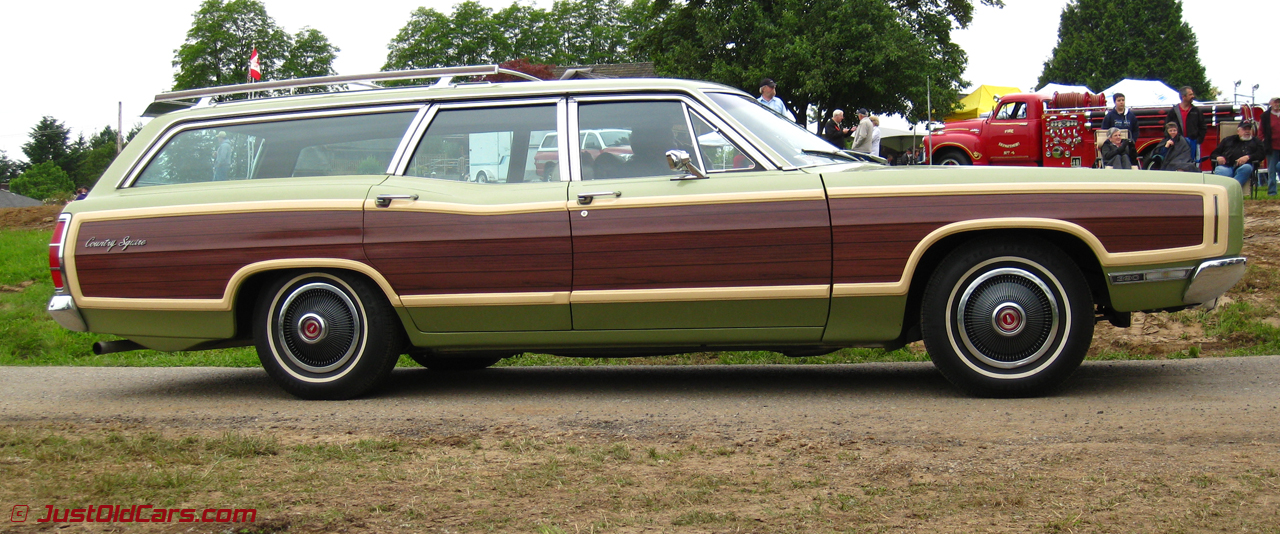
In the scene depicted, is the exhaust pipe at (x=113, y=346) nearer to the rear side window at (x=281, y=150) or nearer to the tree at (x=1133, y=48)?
the rear side window at (x=281, y=150)

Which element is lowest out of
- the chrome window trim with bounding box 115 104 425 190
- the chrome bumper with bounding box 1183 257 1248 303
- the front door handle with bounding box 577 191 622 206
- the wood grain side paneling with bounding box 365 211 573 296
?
the chrome bumper with bounding box 1183 257 1248 303

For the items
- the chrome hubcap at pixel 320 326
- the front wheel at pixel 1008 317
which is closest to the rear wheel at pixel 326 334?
the chrome hubcap at pixel 320 326

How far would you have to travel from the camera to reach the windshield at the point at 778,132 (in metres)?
5.33

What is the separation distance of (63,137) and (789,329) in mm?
108788

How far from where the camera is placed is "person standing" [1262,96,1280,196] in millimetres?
14812

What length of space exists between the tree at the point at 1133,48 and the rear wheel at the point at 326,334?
72.5 meters

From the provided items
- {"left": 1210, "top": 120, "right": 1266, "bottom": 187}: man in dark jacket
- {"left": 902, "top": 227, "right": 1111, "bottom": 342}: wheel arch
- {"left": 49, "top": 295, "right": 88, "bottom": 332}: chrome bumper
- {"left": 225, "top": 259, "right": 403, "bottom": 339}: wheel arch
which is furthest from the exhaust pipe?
{"left": 1210, "top": 120, "right": 1266, "bottom": 187}: man in dark jacket

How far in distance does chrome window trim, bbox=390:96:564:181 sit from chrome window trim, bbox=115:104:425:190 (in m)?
0.07

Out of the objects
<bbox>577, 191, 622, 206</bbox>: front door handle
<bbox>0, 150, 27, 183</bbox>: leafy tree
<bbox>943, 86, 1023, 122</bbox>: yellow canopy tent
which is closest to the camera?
<bbox>577, 191, 622, 206</bbox>: front door handle

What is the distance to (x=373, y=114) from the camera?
19.0 ft

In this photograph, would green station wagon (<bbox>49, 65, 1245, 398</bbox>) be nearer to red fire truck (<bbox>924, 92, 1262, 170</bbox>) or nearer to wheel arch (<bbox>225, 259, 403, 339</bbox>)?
wheel arch (<bbox>225, 259, 403, 339</bbox>)

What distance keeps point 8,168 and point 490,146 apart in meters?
121

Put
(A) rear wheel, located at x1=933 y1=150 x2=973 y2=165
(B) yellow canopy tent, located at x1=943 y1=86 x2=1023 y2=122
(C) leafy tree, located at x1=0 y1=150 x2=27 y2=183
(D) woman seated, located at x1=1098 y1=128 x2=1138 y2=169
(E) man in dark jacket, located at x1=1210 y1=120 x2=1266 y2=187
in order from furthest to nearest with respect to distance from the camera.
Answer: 1. (C) leafy tree, located at x1=0 y1=150 x2=27 y2=183
2. (B) yellow canopy tent, located at x1=943 y1=86 x2=1023 y2=122
3. (A) rear wheel, located at x1=933 y1=150 x2=973 y2=165
4. (D) woman seated, located at x1=1098 y1=128 x2=1138 y2=169
5. (E) man in dark jacket, located at x1=1210 y1=120 x2=1266 y2=187

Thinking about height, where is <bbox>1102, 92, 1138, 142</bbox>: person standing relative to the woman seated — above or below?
above
